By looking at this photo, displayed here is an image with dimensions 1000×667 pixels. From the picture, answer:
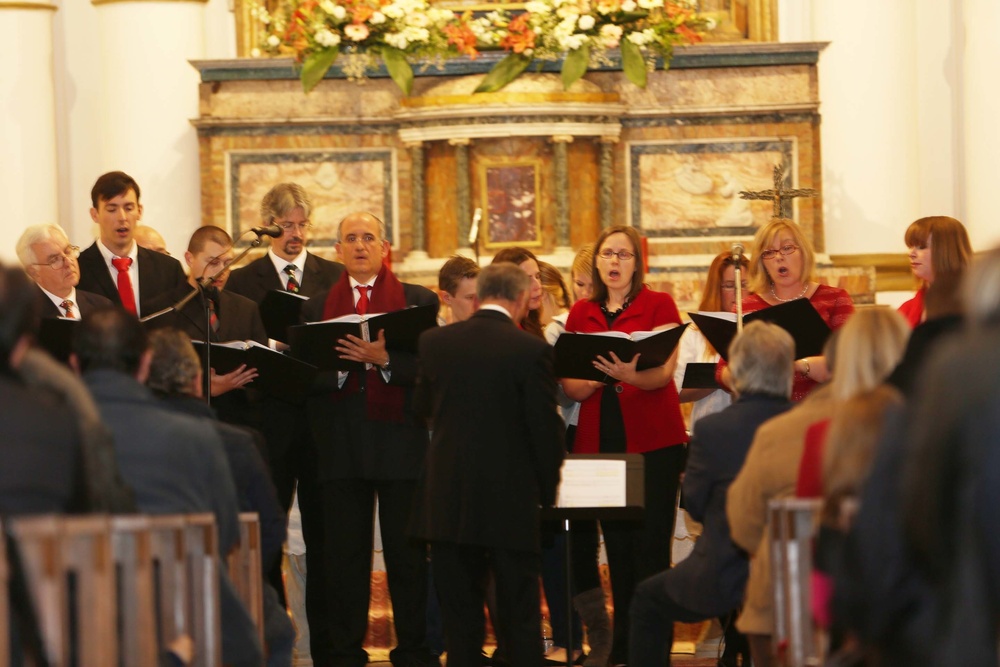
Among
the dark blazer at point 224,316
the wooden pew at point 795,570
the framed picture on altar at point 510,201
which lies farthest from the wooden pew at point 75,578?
the framed picture on altar at point 510,201

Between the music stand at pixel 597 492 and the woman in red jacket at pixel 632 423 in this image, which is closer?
the music stand at pixel 597 492

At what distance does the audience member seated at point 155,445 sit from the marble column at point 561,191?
15.9 ft

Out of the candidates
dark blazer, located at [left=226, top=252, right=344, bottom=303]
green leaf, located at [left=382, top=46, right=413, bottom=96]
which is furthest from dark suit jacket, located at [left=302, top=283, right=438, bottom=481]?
green leaf, located at [left=382, top=46, right=413, bottom=96]

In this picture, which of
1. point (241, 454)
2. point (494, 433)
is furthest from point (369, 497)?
point (241, 454)

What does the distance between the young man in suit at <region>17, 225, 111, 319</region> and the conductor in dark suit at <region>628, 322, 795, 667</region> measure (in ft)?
8.23

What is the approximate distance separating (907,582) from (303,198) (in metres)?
4.45

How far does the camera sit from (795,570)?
4141mm

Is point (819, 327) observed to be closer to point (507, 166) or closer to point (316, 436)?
point (316, 436)

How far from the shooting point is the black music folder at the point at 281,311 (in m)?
6.77

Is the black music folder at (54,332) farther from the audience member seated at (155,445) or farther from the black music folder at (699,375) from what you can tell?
the black music folder at (699,375)

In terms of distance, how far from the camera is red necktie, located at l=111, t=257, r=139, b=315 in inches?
267

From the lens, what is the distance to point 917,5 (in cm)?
1098

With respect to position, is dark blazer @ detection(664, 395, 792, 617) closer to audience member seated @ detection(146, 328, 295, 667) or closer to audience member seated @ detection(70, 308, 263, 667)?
audience member seated @ detection(146, 328, 295, 667)

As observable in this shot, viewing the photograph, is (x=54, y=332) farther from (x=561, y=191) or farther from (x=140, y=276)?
(x=561, y=191)
